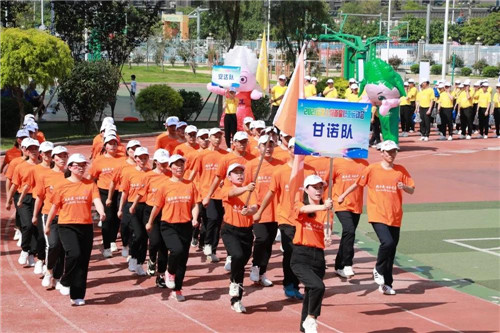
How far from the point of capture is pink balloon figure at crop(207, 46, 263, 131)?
22984mm

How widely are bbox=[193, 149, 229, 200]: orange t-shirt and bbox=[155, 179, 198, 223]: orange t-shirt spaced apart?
→ 2.26m

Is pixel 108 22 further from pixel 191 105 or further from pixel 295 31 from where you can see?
pixel 295 31

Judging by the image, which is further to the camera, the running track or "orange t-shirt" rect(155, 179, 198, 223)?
"orange t-shirt" rect(155, 179, 198, 223)

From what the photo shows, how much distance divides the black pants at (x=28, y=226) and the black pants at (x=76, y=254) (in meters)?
2.08

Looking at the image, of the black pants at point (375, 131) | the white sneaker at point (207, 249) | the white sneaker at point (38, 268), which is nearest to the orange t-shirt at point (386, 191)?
the white sneaker at point (207, 249)

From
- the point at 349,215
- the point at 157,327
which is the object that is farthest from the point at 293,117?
the point at 157,327

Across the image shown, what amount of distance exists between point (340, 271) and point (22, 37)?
15277 millimetres

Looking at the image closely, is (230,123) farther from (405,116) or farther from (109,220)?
(405,116)

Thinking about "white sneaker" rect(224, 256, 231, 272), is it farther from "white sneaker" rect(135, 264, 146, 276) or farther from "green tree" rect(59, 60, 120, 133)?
"green tree" rect(59, 60, 120, 133)

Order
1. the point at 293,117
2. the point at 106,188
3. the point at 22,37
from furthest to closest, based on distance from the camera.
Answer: the point at 22,37 < the point at 106,188 < the point at 293,117

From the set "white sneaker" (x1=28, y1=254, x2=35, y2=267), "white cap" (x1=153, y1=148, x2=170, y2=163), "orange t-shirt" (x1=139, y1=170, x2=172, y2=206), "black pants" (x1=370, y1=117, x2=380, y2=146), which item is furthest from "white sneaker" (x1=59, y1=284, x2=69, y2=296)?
"black pants" (x1=370, y1=117, x2=380, y2=146)

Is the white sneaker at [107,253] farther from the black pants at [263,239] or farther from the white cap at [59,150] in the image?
the black pants at [263,239]

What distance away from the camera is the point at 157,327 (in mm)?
10820

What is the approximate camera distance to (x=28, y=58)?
83.8ft
